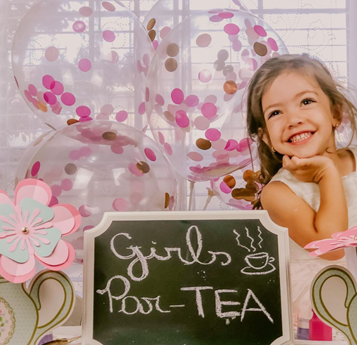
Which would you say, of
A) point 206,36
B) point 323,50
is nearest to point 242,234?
point 206,36

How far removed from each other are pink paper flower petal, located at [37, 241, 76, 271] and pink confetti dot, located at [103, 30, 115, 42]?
2.02ft

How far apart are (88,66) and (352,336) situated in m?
0.83

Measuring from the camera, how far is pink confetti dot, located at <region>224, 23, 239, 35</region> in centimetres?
110

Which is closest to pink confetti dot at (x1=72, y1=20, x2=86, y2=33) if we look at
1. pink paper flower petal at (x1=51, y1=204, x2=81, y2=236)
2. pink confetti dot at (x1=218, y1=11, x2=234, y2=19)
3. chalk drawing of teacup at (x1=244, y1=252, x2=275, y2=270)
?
pink confetti dot at (x1=218, y1=11, x2=234, y2=19)

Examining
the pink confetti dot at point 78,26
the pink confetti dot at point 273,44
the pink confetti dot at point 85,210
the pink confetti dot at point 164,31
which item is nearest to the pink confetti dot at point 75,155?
the pink confetti dot at point 85,210

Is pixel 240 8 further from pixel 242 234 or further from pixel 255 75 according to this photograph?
pixel 242 234

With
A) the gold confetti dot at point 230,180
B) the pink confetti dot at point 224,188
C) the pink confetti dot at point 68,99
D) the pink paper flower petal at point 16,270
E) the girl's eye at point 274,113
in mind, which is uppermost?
the pink confetti dot at point 68,99

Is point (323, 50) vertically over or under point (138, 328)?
over

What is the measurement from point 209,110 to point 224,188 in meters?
0.27

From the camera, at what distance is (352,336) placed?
0.75 meters

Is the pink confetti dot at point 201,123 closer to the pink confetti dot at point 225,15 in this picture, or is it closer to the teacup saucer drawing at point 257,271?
the pink confetti dot at point 225,15

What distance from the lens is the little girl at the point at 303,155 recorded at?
1.03 metres

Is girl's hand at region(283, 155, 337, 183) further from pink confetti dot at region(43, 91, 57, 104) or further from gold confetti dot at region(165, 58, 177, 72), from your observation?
pink confetti dot at region(43, 91, 57, 104)

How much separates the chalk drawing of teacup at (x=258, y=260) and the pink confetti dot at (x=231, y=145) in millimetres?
384
